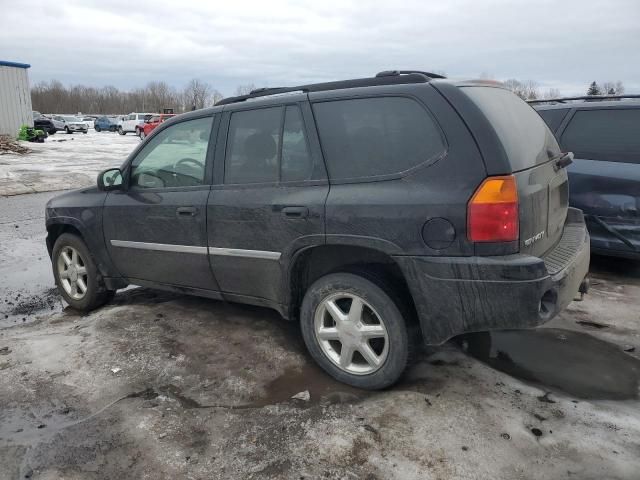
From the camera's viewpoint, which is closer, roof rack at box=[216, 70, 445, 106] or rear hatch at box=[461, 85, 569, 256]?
rear hatch at box=[461, 85, 569, 256]

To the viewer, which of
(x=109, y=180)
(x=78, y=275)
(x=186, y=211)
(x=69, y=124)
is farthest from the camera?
(x=69, y=124)

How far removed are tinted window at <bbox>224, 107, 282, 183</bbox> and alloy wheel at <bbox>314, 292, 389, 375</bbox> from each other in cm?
92

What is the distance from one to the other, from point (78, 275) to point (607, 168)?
5.12 metres

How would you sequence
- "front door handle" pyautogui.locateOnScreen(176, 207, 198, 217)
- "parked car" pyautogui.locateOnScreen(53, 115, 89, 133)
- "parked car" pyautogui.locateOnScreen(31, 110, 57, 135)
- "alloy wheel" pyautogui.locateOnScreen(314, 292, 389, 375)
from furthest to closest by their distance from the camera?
"parked car" pyautogui.locateOnScreen(53, 115, 89, 133) → "parked car" pyautogui.locateOnScreen(31, 110, 57, 135) → "front door handle" pyautogui.locateOnScreen(176, 207, 198, 217) → "alloy wheel" pyautogui.locateOnScreen(314, 292, 389, 375)

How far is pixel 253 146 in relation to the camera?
3.56 meters

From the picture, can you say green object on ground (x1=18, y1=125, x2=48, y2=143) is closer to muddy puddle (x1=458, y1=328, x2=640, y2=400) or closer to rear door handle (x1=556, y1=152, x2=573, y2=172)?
muddy puddle (x1=458, y1=328, x2=640, y2=400)

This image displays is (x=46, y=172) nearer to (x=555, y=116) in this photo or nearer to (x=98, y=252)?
(x=98, y=252)

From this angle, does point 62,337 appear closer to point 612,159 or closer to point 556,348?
point 556,348

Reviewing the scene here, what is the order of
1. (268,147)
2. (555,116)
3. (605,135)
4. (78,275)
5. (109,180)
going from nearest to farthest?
(268,147), (109,180), (78,275), (605,135), (555,116)

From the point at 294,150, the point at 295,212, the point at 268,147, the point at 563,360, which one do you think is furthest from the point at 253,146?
the point at 563,360

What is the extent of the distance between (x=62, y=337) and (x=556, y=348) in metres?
3.72

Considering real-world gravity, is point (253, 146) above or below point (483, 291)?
above

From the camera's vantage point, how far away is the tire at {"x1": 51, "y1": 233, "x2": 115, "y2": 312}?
4.60 metres

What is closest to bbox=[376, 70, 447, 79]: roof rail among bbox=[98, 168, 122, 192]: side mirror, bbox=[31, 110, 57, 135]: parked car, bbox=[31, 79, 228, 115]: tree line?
bbox=[98, 168, 122, 192]: side mirror
